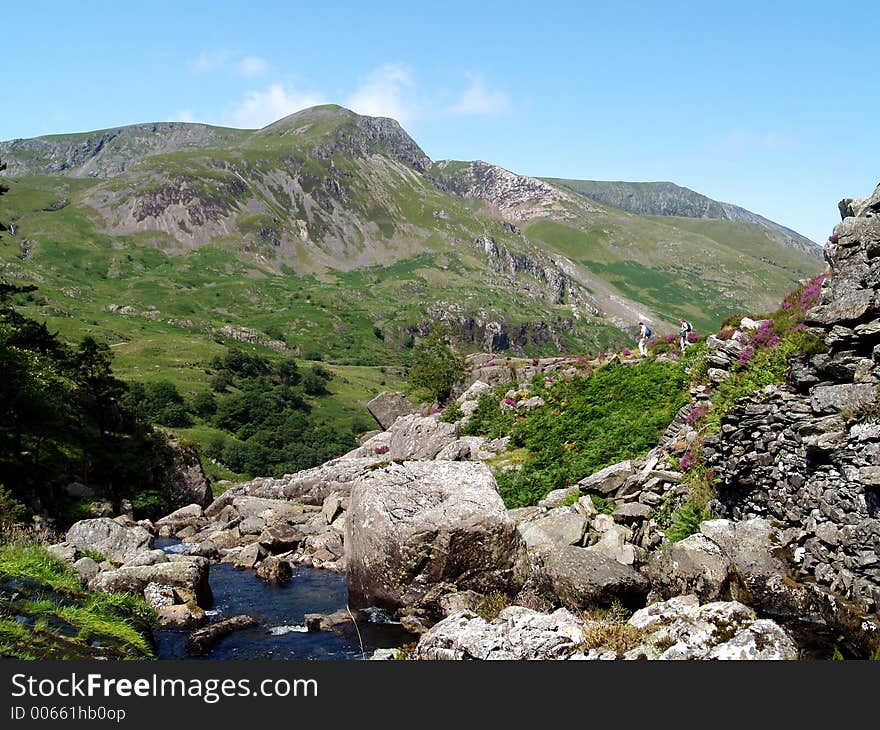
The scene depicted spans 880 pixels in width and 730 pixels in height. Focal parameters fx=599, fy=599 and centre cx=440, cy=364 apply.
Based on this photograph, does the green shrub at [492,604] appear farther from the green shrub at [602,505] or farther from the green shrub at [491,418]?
the green shrub at [491,418]

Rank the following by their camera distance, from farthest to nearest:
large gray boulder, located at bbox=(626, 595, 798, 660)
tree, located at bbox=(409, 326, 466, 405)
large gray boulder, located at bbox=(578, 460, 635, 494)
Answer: tree, located at bbox=(409, 326, 466, 405), large gray boulder, located at bbox=(578, 460, 635, 494), large gray boulder, located at bbox=(626, 595, 798, 660)

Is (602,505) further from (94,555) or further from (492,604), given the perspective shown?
(94,555)

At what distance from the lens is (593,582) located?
58.1 feet

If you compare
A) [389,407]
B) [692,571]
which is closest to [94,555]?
[692,571]

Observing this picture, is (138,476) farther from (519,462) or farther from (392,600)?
(392,600)

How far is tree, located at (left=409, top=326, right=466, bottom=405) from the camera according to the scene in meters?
66.9

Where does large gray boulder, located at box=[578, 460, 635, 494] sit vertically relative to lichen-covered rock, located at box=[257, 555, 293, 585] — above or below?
above

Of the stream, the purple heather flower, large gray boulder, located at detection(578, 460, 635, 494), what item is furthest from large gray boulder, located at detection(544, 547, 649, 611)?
large gray boulder, located at detection(578, 460, 635, 494)

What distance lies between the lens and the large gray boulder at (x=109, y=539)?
30.2 metres

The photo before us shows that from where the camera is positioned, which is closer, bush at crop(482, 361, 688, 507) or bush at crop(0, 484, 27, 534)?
bush at crop(0, 484, 27, 534)

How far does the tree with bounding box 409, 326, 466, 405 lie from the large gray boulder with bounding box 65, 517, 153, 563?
38.0m

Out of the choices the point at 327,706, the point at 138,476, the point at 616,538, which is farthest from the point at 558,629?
the point at 138,476

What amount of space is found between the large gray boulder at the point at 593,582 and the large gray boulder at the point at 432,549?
10.5 feet

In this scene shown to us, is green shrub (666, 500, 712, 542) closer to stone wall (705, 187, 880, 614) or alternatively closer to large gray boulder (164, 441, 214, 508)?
stone wall (705, 187, 880, 614)
